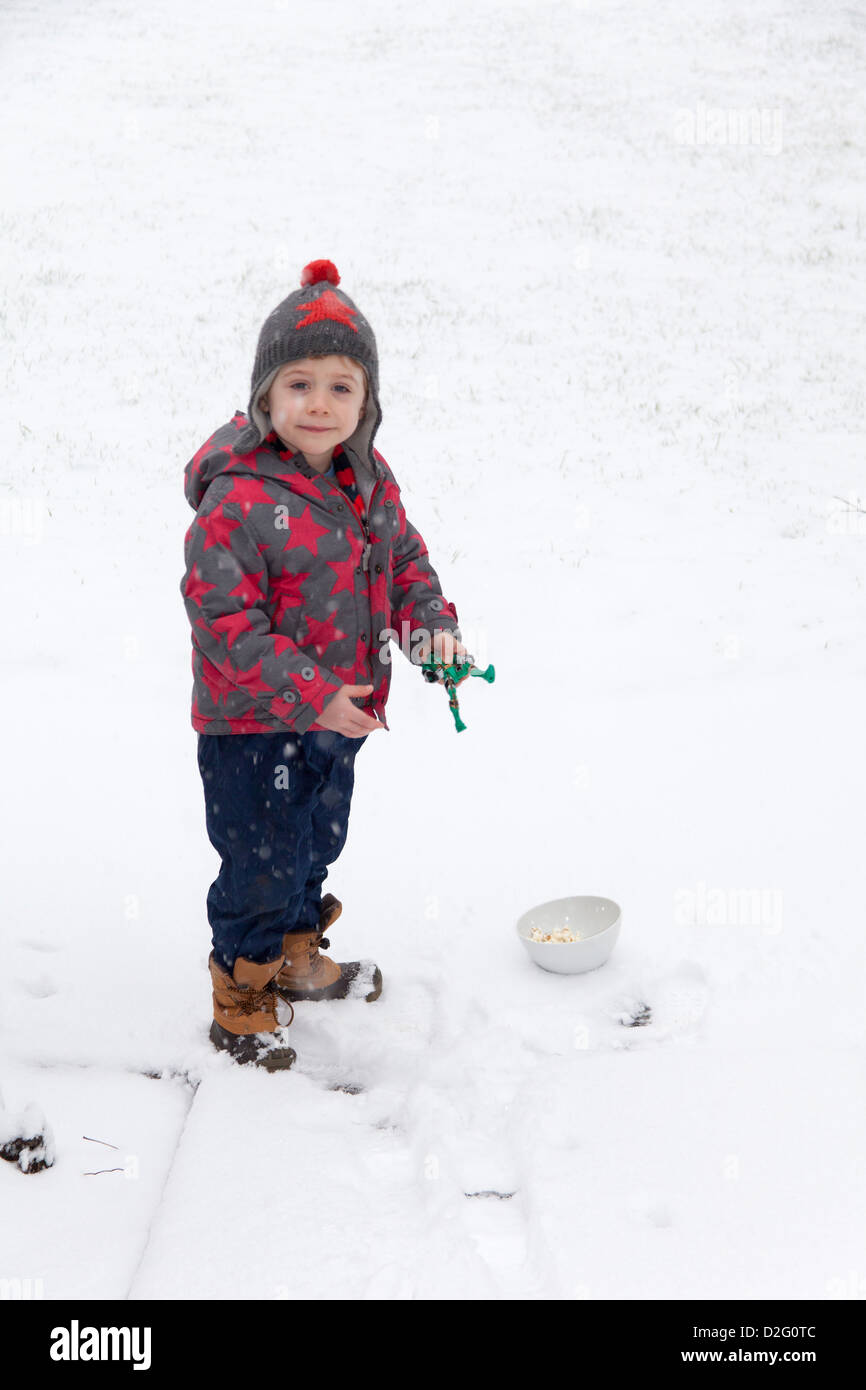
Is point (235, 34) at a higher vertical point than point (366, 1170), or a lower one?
higher

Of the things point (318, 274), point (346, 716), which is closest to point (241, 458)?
point (318, 274)

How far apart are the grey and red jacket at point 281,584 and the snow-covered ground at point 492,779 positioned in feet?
3.57

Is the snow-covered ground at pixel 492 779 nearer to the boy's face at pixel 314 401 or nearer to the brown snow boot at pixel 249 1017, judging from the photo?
the brown snow boot at pixel 249 1017

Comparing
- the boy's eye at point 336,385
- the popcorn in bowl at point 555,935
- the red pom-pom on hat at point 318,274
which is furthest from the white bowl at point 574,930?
the red pom-pom on hat at point 318,274

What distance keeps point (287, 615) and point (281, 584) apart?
83 millimetres

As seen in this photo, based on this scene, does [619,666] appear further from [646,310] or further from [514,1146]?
[646,310]

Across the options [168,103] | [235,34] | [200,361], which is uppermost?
[235,34]

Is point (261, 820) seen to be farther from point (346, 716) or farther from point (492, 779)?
point (492, 779)

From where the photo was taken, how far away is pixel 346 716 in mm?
2512

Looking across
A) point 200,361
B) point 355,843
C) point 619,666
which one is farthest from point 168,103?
point 355,843

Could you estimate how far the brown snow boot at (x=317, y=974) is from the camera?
326 cm

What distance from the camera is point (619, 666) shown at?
19.2 feet
